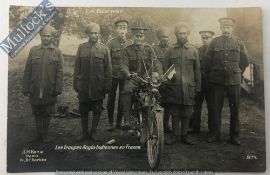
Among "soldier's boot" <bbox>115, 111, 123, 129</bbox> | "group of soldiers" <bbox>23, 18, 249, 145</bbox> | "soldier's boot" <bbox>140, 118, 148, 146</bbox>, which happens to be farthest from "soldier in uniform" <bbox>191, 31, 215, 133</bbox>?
"soldier's boot" <bbox>115, 111, 123, 129</bbox>

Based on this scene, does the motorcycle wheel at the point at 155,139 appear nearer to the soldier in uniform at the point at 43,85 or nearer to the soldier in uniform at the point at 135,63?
the soldier in uniform at the point at 135,63

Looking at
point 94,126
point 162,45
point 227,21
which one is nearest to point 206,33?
point 227,21

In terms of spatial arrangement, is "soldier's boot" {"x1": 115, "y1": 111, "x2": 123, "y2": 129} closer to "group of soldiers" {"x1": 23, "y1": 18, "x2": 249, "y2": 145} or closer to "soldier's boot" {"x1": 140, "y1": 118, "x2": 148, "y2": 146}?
"group of soldiers" {"x1": 23, "y1": 18, "x2": 249, "y2": 145}

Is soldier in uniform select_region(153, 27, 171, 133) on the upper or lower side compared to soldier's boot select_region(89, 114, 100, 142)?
upper

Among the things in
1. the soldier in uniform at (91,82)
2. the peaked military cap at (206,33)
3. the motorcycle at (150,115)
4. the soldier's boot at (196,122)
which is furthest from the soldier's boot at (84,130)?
the peaked military cap at (206,33)

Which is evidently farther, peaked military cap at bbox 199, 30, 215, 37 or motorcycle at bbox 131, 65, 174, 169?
peaked military cap at bbox 199, 30, 215, 37

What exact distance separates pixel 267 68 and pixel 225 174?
547mm

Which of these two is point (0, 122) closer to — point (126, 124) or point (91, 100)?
point (91, 100)

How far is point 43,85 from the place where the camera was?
171 centimetres

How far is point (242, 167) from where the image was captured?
1.71 meters

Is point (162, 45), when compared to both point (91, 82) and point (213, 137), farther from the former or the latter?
point (213, 137)

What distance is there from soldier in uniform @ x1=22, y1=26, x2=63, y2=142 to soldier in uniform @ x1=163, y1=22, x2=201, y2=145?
52 centimetres

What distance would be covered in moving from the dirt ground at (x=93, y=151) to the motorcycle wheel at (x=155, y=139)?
3 centimetres

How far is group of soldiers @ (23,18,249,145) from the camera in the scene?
5.60 feet
